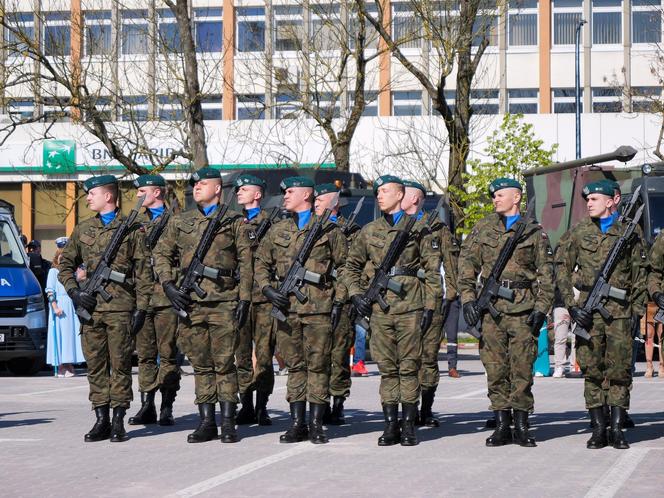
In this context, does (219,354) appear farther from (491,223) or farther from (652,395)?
(652,395)

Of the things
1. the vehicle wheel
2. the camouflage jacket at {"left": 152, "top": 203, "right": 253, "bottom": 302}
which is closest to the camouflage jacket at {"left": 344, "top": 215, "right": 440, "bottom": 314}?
the camouflage jacket at {"left": 152, "top": 203, "right": 253, "bottom": 302}

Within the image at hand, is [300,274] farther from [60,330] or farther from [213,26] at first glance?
[213,26]

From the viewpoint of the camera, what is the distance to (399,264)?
35.6ft

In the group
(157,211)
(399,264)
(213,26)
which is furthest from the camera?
(213,26)

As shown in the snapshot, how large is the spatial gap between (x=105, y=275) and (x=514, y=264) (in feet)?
10.4

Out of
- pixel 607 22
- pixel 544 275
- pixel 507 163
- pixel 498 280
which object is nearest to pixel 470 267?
pixel 498 280

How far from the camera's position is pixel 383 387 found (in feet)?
35.3

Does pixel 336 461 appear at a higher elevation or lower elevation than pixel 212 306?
lower

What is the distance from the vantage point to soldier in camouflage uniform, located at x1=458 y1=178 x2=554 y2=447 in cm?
1065

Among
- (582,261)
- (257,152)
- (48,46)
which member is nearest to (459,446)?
(582,261)

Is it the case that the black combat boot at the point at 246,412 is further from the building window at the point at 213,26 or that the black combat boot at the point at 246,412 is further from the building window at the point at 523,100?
the building window at the point at 523,100

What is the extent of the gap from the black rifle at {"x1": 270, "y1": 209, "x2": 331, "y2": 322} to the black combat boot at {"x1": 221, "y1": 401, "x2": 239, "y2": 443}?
30.8 inches

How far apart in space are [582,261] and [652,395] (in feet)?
16.1

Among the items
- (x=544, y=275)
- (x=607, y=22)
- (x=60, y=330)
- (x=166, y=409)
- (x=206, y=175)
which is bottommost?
(x=166, y=409)
